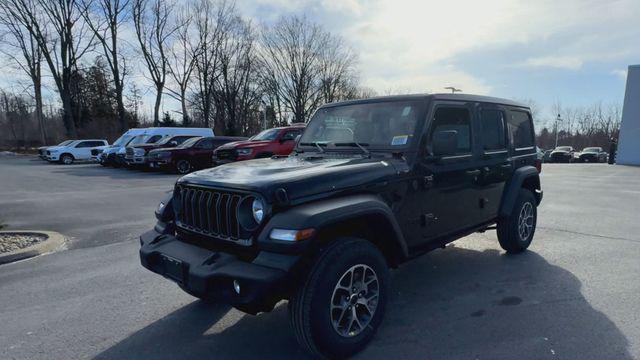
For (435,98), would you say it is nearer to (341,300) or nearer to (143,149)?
(341,300)

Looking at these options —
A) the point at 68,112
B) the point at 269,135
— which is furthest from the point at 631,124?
the point at 68,112

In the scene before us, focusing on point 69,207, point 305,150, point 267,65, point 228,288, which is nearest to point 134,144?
point 69,207

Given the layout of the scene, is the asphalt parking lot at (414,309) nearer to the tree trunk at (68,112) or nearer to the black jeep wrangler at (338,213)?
the black jeep wrangler at (338,213)

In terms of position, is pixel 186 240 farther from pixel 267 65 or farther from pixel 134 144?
pixel 267 65

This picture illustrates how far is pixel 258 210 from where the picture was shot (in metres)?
2.80

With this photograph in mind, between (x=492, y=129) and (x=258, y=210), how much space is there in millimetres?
3189

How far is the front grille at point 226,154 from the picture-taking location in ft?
49.2

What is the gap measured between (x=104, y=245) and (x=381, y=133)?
484 cm

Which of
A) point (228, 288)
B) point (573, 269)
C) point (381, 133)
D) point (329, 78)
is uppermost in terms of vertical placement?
point (329, 78)

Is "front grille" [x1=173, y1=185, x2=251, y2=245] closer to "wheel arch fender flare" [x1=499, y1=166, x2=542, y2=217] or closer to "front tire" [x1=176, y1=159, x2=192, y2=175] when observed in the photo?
"wheel arch fender flare" [x1=499, y1=166, x2=542, y2=217]

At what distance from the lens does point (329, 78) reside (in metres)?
46.1

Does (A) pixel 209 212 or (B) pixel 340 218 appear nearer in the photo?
(B) pixel 340 218

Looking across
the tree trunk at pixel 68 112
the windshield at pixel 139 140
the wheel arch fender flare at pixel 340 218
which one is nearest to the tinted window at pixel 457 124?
the wheel arch fender flare at pixel 340 218

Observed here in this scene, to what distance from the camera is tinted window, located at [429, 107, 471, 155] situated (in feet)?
12.6
